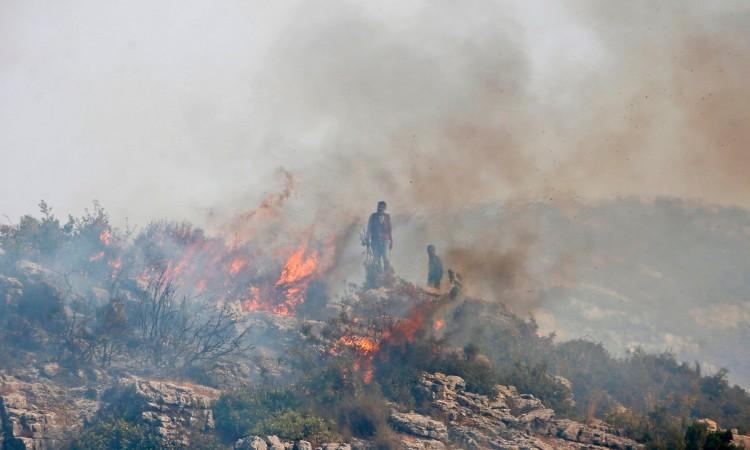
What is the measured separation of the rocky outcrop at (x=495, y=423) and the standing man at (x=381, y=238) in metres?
15.4

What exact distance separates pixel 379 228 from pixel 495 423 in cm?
2064

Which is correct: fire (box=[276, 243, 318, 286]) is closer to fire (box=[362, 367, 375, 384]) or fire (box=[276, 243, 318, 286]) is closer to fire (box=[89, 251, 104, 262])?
fire (box=[89, 251, 104, 262])

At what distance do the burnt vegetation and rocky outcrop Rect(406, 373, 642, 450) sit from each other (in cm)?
98

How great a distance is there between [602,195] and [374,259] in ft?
97.1

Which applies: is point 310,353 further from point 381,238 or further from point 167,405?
point 381,238

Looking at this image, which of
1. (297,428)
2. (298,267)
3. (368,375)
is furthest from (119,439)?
(298,267)

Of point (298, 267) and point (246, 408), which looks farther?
point (298, 267)

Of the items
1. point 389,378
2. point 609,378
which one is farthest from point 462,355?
point 609,378

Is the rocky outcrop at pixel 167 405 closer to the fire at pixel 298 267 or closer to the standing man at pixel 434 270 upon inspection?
the fire at pixel 298 267

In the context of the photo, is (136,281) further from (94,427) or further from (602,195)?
(602,195)

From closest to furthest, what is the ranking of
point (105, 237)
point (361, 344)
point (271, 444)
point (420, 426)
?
1. point (271, 444)
2. point (420, 426)
3. point (361, 344)
4. point (105, 237)

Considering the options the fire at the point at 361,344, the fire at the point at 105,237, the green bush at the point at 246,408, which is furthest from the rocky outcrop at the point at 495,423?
the fire at the point at 105,237

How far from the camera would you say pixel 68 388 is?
47156 millimetres

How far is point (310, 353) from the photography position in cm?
5159
